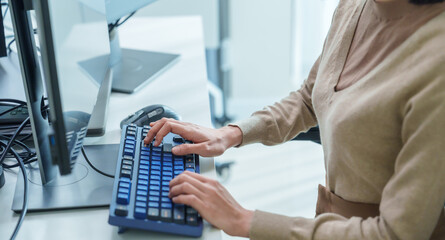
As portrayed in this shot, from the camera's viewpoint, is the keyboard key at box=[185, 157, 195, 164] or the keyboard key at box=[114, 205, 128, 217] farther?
the keyboard key at box=[185, 157, 195, 164]

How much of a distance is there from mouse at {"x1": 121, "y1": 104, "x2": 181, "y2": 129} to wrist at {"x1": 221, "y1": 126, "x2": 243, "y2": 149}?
13 cm

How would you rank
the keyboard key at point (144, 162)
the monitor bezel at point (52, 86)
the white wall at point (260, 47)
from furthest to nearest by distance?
the white wall at point (260, 47), the keyboard key at point (144, 162), the monitor bezel at point (52, 86)

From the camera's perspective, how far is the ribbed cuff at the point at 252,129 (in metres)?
1.11

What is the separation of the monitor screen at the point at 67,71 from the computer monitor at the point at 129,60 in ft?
0.71

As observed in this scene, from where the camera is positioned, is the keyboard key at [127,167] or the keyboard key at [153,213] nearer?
the keyboard key at [153,213]

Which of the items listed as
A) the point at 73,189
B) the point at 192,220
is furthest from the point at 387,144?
the point at 73,189

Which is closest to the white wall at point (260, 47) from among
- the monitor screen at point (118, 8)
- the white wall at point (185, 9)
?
the white wall at point (185, 9)

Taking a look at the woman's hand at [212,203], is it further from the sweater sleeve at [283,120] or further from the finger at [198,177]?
the sweater sleeve at [283,120]

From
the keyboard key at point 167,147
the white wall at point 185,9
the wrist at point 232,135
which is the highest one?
the keyboard key at point 167,147

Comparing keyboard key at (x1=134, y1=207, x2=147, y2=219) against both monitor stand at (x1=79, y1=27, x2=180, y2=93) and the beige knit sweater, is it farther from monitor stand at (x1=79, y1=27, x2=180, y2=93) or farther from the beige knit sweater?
monitor stand at (x1=79, y1=27, x2=180, y2=93)

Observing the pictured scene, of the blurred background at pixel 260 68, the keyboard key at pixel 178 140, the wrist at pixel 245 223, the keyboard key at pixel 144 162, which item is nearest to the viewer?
the wrist at pixel 245 223

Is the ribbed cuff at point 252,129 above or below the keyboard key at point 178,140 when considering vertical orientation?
below

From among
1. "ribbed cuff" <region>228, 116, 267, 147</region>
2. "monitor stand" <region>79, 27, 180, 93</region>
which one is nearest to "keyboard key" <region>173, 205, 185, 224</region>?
"ribbed cuff" <region>228, 116, 267, 147</region>

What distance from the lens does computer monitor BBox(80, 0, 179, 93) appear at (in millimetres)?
1320
